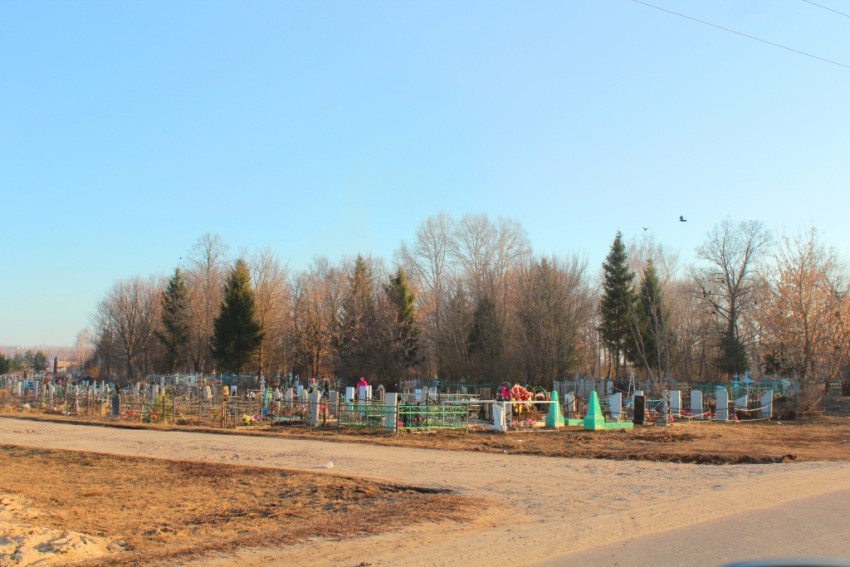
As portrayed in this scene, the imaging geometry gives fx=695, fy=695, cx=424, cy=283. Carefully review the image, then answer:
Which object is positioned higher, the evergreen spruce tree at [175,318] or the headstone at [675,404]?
the evergreen spruce tree at [175,318]

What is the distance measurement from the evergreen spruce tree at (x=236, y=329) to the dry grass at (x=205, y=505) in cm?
5411

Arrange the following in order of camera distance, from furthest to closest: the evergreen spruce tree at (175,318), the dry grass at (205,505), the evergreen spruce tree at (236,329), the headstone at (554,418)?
the evergreen spruce tree at (175,318)
the evergreen spruce tree at (236,329)
the headstone at (554,418)
the dry grass at (205,505)

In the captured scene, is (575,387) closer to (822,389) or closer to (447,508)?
(822,389)

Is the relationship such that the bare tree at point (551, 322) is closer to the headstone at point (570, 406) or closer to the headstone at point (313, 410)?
the headstone at point (570, 406)

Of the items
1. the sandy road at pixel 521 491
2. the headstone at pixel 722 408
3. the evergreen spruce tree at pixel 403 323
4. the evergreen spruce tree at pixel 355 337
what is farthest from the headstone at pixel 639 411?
the evergreen spruce tree at pixel 355 337

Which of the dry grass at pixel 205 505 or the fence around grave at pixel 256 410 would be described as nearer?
the dry grass at pixel 205 505

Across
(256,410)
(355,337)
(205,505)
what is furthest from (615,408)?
(355,337)

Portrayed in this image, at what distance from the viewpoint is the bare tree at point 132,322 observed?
83625mm

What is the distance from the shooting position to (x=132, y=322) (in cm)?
8331

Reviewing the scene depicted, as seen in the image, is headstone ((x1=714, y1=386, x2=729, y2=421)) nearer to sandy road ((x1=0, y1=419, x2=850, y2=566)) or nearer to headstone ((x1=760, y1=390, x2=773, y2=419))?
headstone ((x1=760, y1=390, x2=773, y2=419))

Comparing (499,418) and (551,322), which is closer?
(499,418)

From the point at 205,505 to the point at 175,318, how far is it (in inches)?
2727

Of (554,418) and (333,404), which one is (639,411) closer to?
(554,418)

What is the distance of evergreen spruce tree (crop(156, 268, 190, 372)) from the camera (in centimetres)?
7744
